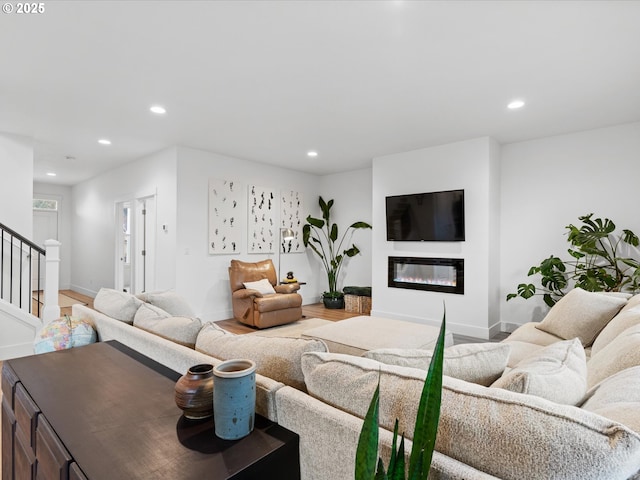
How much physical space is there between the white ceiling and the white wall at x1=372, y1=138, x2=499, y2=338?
370 mm

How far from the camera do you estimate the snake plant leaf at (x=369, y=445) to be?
2.06ft

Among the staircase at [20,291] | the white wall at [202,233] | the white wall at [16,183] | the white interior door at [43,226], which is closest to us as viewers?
the staircase at [20,291]

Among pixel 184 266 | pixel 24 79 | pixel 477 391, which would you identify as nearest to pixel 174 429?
pixel 477 391

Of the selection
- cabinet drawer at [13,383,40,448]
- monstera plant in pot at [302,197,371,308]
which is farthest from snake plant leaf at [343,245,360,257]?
cabinet drawer at [13,383,40,448]

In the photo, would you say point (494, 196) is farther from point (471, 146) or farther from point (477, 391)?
point (477, 391)

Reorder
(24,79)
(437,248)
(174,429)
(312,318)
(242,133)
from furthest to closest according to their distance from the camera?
(312,318)
(437,248)
(242,133)
(24,79)
(174,429)

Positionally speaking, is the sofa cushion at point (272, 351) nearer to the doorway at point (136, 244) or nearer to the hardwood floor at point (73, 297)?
the doorway at point (136, 244)

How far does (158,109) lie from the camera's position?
3572mm

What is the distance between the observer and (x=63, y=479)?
86 centimetres

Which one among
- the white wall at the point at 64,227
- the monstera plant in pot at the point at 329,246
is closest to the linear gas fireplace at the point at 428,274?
the monstera plant in pot at the point at 329,246

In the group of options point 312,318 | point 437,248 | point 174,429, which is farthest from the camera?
point 312,318

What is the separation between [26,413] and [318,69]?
107 inches

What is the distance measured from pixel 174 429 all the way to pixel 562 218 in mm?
4988

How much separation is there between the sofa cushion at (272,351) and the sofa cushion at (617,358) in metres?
1.20
